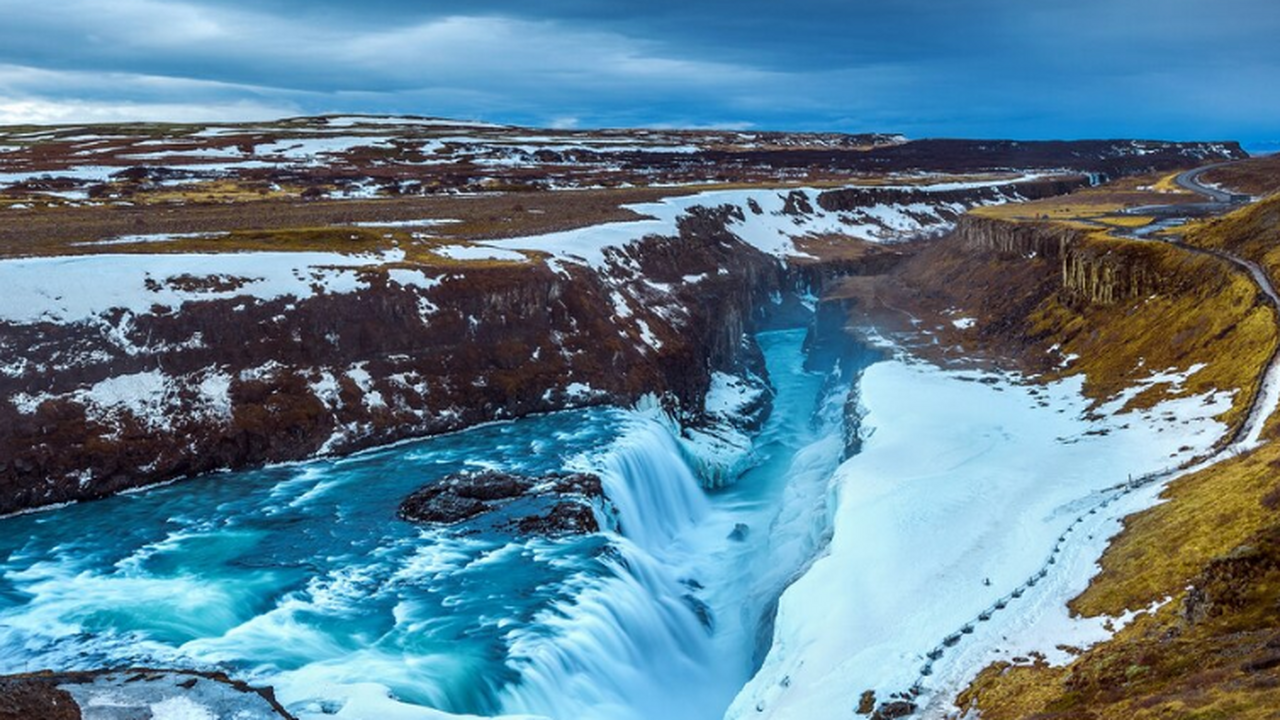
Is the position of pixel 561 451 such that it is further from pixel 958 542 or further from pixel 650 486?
pixel 958 542

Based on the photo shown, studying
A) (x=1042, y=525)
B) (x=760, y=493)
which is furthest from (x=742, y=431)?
(x=1042, y=525)

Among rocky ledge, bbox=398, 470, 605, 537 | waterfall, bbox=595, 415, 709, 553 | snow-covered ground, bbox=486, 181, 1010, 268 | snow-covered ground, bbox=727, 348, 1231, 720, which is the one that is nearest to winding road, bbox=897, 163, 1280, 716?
snow-covered ground, bbox=727, 348, 1231, 720

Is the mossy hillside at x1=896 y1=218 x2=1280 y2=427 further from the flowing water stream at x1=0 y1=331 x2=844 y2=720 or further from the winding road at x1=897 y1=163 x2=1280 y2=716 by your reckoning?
the flowing water stream at x1=0 y1=331 x2=844 y2=720

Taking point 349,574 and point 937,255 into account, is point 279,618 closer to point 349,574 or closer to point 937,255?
point 349,574

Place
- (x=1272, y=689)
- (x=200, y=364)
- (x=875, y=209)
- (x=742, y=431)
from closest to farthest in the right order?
(x=1272, y=689), (x=200, y=364), (x=742, y=431), (x=875, y=209)

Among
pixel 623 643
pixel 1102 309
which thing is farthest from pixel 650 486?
pixel 1102 309

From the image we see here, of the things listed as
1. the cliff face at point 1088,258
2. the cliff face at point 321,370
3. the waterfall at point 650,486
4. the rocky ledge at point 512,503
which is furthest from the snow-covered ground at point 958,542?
the cliff face at point 321,370

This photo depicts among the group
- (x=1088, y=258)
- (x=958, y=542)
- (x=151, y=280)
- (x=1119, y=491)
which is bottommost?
(x=958, y=542)
